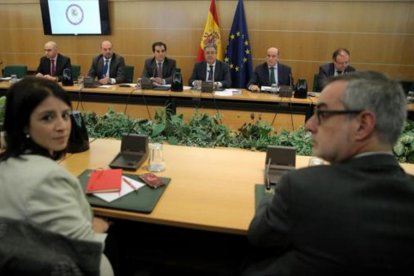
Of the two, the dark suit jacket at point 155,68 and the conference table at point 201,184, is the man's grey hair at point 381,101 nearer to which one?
the conference table at point 201,184

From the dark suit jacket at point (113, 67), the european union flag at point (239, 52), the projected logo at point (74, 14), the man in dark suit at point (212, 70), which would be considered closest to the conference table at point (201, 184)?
the man in dark suit at point (212, 70)

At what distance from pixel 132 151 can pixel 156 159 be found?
161 mm

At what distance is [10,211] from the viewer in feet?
3.45

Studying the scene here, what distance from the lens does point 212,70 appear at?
5.04 metres

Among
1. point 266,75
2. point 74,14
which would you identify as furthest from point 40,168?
point 74,14

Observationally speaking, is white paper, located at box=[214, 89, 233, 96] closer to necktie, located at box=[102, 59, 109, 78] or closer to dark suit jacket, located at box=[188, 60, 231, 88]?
dark suit jacket, located at box=[188, 60, 231, 88]

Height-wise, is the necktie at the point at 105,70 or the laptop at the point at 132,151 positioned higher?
the necktie at the point at 105,70

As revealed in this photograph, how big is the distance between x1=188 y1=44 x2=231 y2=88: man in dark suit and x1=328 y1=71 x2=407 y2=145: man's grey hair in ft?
12.6

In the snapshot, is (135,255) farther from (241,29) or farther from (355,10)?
(355,10)

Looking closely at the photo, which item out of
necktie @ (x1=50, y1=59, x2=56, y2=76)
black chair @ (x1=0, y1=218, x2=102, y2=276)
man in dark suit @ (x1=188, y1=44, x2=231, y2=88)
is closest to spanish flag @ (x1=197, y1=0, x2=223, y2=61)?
man in dark suit @ (x1=188, y1=44, x2=231, y2=88)

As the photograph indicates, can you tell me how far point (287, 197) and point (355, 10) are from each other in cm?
540

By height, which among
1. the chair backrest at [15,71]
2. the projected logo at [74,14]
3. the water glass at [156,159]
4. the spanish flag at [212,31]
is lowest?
the water glass at [156,159]

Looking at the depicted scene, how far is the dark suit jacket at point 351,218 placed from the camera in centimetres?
90

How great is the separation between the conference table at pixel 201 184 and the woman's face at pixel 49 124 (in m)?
0.36
